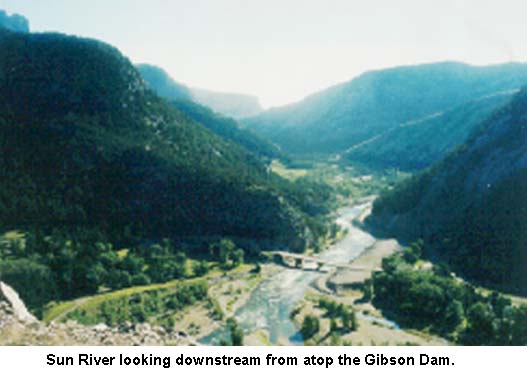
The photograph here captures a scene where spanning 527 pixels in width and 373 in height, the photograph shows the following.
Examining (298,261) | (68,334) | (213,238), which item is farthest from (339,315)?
(68,334)

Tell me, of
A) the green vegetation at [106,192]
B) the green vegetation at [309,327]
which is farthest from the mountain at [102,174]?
the green vegetation at [309,327]

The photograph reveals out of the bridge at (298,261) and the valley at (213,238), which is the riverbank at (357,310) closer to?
the valley at (213,238)

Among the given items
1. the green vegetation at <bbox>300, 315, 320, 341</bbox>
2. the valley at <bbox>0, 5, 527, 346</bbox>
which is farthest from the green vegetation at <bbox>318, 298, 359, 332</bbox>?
the green vegetation at <bbox>300, 315, 320, 341</bbox>

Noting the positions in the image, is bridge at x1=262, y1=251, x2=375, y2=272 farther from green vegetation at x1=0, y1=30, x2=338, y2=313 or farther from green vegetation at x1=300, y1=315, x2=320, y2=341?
Result: green vegetation at x1=300, y1=315, x2=320, y2=341

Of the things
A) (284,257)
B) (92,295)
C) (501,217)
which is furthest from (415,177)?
(92,295)

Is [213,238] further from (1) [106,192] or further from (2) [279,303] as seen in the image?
(2) [279,303]

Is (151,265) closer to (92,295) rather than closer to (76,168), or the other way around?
(92,295)
